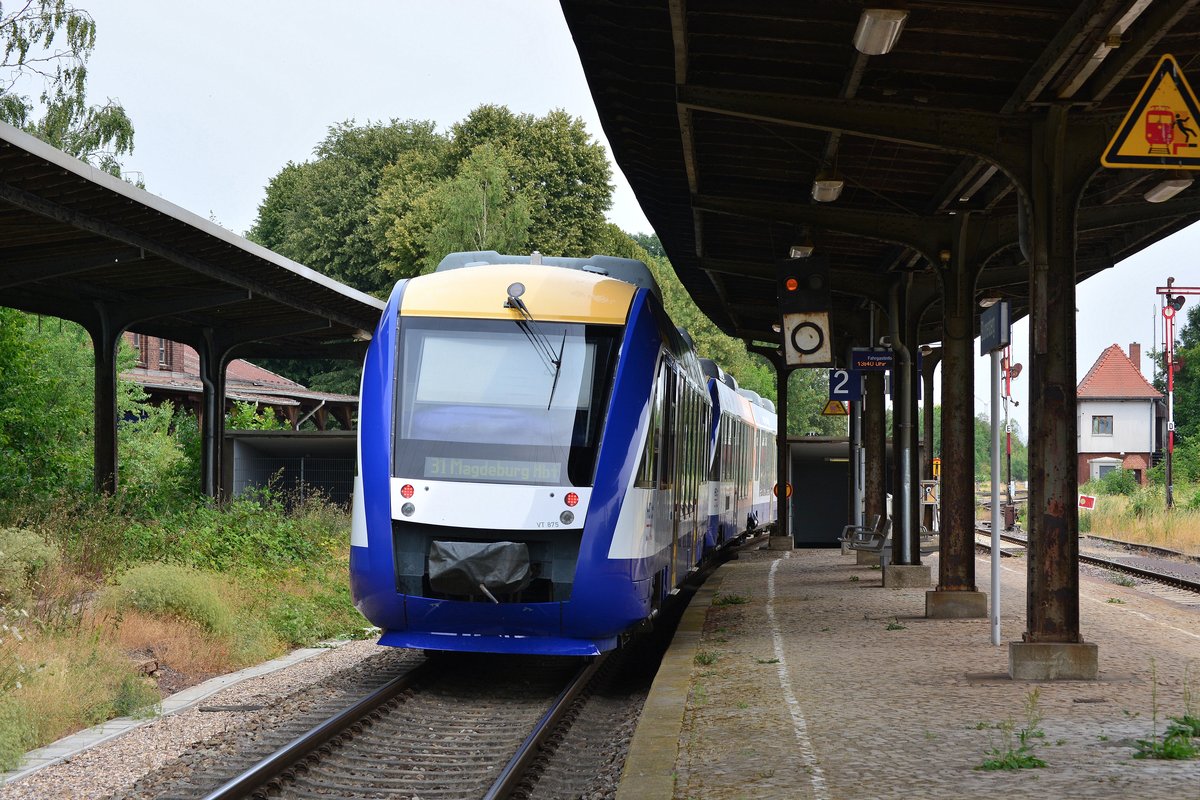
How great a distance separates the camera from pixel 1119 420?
8375cm

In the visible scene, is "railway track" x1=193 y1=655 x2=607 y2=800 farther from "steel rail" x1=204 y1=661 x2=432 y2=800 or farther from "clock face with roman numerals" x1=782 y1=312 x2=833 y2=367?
"clock face with roman numerals" x1=782 y1=312 x2=833 y2=367

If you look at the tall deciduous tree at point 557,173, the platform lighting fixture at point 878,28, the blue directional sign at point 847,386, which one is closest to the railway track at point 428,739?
the platform lighting fixture at point 878,28

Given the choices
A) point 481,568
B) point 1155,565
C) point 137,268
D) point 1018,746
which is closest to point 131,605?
point 481,568

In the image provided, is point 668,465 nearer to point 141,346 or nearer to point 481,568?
point 481,568

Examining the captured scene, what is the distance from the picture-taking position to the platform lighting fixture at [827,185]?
14094 mm

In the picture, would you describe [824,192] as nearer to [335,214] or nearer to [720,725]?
[720,725]

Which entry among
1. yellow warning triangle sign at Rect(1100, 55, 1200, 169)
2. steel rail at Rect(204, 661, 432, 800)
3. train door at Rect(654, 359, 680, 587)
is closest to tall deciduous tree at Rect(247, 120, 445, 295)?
train door at Rect(654, 359, 680, 587)

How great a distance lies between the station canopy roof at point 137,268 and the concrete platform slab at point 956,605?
32.2 feet

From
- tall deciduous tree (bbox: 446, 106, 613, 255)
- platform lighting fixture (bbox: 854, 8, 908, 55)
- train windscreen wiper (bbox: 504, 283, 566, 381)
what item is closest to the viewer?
platform lighting fixture (bbox: 854, 8, 908, 55)

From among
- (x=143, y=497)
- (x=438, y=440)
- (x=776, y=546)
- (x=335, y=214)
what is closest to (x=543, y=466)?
(x=438, y=440)

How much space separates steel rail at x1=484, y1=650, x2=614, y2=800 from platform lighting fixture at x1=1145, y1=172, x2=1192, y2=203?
6457mm

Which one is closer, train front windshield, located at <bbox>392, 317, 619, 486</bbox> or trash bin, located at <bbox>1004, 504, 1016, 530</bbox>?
train front windshield, located at <bbox>392, 317, 619, 486</bbox>

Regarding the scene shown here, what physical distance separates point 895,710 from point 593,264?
5.47 m

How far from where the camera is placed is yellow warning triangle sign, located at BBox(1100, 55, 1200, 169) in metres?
8.70
